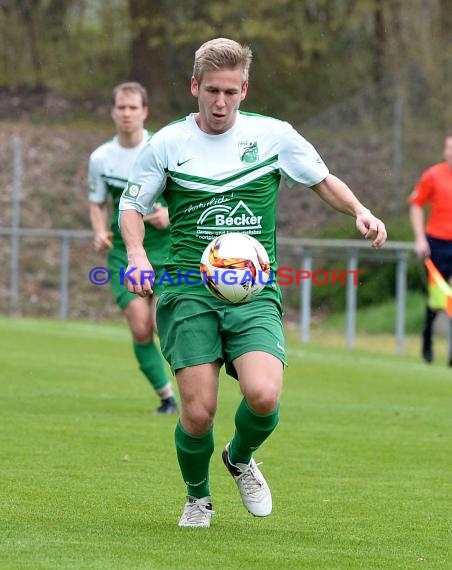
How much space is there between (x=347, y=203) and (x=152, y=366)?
4.41 meters

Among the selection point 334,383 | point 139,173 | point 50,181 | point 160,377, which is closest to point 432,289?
point 334,383

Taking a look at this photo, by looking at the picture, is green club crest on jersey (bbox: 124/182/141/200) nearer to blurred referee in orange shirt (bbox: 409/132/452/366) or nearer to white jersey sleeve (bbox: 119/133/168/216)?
white jersey sleeve (bbox: 119/133/168/216)

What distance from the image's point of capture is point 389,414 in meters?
11.1

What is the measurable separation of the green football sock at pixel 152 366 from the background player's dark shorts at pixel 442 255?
5873 mm

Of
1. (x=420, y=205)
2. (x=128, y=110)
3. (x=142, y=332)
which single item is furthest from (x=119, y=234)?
(x=420, y=205)

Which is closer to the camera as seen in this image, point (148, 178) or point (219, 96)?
point (219, 96)

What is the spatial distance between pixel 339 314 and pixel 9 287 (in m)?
5.88

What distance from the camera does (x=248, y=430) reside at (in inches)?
246

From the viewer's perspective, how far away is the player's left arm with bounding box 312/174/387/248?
243 inches

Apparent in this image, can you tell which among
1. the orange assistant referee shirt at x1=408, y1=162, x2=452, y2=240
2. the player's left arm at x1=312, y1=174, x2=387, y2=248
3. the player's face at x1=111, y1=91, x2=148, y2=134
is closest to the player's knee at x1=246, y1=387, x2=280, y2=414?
the player's left arm at x1=312, y1=174, x2=387, y2=248

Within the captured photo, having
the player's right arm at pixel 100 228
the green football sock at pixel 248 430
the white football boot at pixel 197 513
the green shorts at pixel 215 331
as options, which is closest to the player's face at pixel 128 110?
the player's right arm at pixel 100 228

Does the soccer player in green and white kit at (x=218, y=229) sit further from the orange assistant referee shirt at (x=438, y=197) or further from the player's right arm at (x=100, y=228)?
the orange assistant referee shirt at (x=438, y=197)

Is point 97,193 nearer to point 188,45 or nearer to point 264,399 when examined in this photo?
point 264,399

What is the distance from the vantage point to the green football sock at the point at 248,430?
6.17 meters
